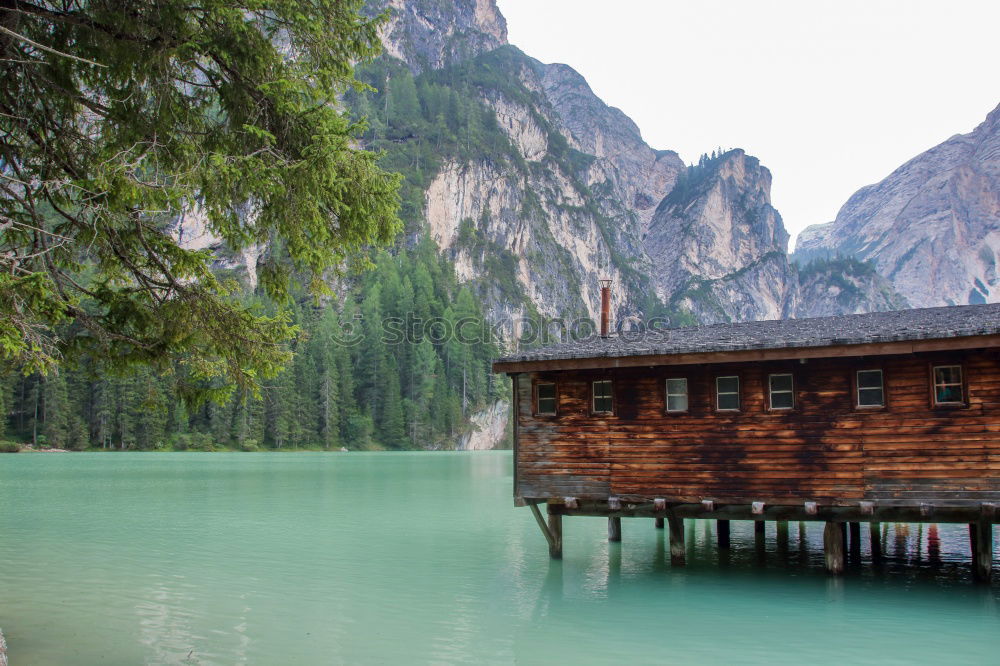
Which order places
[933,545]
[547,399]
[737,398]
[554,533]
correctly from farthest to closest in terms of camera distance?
[933,545]
[554,533]
[547,399]
[737,398]

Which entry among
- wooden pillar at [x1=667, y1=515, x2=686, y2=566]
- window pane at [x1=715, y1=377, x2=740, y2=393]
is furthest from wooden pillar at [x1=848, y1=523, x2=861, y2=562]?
window pane at [x1=715, y1=377, x2=740, y2=393]

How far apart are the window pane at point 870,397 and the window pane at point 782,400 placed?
134 cm

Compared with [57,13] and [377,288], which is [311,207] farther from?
[377,288]

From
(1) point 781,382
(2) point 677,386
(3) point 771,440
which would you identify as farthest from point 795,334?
(2) point 677,386

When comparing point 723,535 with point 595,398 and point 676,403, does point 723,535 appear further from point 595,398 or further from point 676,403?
point 595,398

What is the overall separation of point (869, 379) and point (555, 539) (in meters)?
9.05

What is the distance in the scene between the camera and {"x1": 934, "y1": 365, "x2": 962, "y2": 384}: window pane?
637 inches

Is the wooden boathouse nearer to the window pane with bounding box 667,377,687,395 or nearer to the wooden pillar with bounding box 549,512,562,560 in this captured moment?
the window pane with bounding box 667,377,687,395

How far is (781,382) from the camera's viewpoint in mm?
17688

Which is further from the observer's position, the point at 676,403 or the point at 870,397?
the point at 676,403

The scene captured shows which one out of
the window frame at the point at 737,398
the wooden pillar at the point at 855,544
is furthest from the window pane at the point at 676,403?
the wooden pillar at the point at 855,544

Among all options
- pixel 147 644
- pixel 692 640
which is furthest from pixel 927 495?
pixel 147 644

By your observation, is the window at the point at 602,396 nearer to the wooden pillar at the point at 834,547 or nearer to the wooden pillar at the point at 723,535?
the wooden pillar at the point at 834,547

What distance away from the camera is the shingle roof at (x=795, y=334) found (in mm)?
15891
